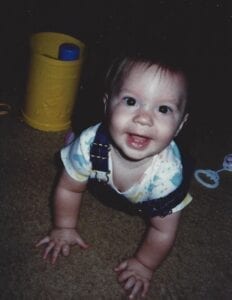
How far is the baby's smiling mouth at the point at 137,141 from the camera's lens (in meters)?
0.80

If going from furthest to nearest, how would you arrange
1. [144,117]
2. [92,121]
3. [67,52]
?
[92,121] → [67,52] → [144,117]

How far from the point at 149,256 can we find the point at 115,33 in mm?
959

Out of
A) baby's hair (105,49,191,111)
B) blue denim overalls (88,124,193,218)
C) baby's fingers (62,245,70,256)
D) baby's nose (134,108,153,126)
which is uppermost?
baby's hair (105,49,191,111)

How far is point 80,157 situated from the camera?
0.91 meters

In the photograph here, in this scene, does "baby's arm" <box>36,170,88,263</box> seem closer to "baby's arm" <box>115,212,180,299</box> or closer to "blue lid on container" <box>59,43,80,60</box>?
"baby's arm" <box>115,212,180,299</box>

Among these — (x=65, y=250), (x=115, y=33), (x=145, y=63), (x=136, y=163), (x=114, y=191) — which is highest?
(x=145, y=63)

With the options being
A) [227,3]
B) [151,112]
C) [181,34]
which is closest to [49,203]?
[151,112]

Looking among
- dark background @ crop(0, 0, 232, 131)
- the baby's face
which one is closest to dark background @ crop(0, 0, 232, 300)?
dark background @ crop(0, 0, 232, 131)

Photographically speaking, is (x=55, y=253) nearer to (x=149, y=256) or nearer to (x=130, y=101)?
(x=149, y=256)

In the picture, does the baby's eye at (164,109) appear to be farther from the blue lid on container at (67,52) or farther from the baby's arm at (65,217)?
the blue lid on container at (67,52)

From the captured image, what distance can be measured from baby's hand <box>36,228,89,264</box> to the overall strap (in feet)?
0.68

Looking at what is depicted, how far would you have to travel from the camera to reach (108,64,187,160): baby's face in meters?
0.77

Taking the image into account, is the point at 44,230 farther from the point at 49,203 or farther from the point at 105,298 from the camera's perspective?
the point at 105,298

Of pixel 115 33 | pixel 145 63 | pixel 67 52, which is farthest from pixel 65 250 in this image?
pixel 115 33
